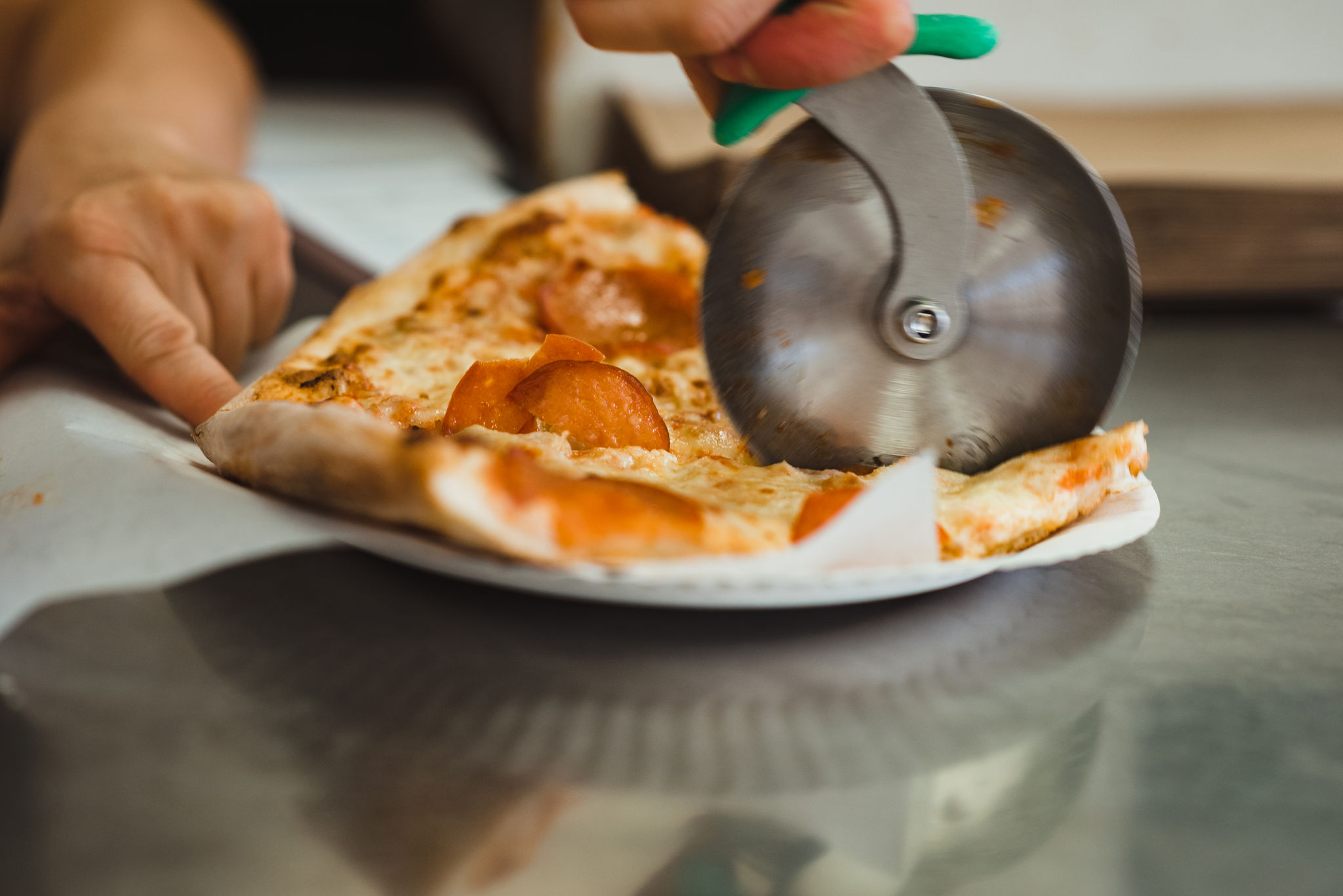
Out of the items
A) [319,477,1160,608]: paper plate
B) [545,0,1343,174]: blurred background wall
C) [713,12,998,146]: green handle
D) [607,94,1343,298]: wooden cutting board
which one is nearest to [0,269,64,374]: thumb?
[319,477,1160,608]: paper plate

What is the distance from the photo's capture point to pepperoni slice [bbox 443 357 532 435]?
2.46 feet

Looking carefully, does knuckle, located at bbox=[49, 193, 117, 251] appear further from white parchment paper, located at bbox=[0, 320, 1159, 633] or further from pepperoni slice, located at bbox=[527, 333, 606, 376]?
pepperoni slice, located at bbox=[527, 333, 606, 376]

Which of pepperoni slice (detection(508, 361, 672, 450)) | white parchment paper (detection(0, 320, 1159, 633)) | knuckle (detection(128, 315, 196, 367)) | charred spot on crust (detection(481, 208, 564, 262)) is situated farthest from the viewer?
charred spot on crust (detection(481, 208, 564, 262))

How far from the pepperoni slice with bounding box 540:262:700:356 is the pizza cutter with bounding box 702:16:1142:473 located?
0.26m

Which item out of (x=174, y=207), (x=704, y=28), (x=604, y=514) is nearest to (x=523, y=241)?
(x=174, y=207)

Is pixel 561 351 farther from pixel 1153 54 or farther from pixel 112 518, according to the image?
pixel 1153 54

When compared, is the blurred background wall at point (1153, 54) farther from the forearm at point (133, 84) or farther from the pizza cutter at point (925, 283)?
the pizza cutter at point (925, 283)

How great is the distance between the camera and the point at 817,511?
618 mm

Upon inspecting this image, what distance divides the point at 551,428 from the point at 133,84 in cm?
90

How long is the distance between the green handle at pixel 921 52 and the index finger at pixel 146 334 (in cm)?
44

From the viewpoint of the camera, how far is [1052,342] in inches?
29.1

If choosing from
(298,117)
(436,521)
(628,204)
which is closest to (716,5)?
(436,521)

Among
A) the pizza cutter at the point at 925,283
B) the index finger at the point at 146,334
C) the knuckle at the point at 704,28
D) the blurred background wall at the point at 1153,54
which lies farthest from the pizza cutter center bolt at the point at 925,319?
the blurred background wall at the point at 1153,54

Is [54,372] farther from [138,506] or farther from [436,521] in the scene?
[436,521]
